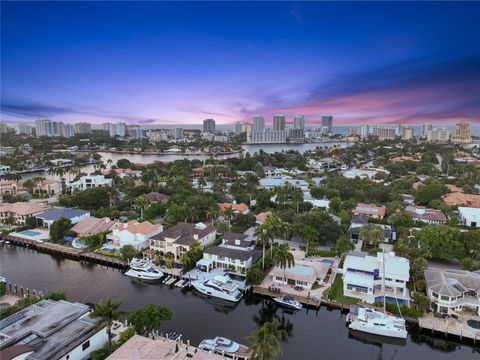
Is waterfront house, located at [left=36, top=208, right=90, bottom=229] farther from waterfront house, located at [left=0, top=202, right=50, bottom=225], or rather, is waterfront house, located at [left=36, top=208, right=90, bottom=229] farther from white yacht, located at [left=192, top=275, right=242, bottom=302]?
white yacht, located at [left=192, top=275, right=242, bottom=302]

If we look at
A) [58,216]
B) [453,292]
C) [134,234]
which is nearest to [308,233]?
[453,292]

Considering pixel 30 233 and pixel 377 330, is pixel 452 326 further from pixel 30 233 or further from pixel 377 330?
pixel 30 233

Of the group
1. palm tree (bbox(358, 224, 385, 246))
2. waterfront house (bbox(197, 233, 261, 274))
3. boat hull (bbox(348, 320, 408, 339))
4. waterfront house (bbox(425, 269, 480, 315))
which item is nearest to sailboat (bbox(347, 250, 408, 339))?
boat hull (bbox(348, 320, 408, 339))

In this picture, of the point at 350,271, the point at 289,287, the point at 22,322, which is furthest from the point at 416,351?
the point at 22,322

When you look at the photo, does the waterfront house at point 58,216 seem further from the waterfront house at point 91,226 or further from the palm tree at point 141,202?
the palm tree at point 141,202

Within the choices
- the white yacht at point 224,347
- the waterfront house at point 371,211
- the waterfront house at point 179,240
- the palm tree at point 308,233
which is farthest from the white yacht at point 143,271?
the waterfront house at point 371,211
